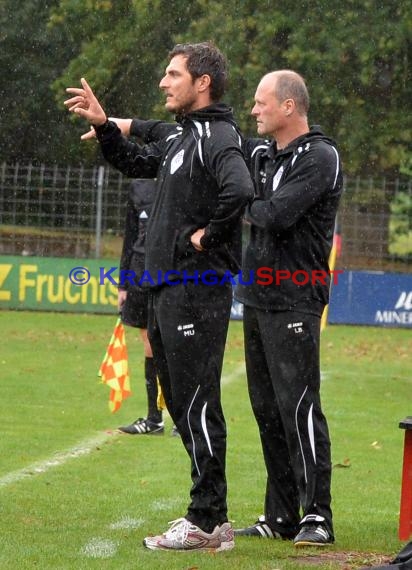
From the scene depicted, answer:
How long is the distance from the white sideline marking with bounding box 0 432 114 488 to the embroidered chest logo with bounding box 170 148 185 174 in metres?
2.57

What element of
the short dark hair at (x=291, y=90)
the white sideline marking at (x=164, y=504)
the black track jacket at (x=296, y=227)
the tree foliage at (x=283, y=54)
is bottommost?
the white sideline marking at (x=164, y=504)

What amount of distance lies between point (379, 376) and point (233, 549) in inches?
371

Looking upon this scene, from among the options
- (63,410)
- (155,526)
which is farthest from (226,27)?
(155,526)

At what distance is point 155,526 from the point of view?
667 cm

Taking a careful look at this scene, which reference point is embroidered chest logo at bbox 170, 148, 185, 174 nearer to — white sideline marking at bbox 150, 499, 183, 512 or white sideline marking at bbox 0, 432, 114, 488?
white sideline marking at bbox 150, 499, 183, 512

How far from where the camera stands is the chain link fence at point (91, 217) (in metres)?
23.4

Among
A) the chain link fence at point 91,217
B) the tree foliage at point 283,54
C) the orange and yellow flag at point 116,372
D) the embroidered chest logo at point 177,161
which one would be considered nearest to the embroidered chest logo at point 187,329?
the embroidered chest logo at point 177,161

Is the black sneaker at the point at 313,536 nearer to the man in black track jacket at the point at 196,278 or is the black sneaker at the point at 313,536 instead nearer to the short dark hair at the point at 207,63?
the man in black track jacket at the point at 196,278

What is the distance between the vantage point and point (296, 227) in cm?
625

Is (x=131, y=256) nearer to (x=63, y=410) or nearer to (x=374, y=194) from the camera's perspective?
(x=63, y=410)

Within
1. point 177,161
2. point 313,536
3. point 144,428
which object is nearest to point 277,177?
point 177,161

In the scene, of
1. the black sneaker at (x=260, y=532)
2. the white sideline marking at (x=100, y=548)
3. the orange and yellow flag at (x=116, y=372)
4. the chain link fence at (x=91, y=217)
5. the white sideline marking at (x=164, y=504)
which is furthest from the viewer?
the chain link fence at (x=91, y=217)

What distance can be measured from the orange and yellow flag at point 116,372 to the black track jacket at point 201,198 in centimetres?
487

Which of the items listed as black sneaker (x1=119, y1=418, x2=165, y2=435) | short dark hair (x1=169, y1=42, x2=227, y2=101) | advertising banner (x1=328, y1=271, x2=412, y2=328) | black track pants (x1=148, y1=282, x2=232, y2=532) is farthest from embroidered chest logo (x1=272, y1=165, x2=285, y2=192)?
advertising banner (x1=328, y1=271, x2=412, y2=328)
